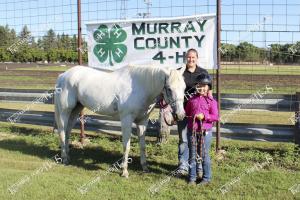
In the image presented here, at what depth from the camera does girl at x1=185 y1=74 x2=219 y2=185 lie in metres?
6.18

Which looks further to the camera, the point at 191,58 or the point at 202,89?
the point at 191,58

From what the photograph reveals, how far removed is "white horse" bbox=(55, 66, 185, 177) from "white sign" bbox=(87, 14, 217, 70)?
3.18 feet

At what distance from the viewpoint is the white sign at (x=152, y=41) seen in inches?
307

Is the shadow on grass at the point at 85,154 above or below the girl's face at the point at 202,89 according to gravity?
below

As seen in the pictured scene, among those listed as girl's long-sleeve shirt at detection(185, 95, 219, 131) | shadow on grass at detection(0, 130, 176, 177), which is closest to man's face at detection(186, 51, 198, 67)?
girl's long-sleeve shirt at detection(185, 95, 219, 131)

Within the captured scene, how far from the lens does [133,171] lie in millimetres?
7133

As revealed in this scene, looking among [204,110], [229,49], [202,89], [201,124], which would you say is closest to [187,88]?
[202,89]

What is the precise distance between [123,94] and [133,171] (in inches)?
51.0

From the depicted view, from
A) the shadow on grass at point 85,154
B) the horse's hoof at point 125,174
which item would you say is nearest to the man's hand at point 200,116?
the shadow on grass at point 85,154

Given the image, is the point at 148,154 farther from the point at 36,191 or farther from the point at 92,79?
the point at 36,191

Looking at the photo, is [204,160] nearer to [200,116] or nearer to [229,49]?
[200,116]

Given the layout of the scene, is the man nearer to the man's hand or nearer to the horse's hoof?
the man's hand

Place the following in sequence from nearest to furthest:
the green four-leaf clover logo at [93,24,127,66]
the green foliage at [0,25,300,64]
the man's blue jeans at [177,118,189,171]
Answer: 1. the man's blue jeans at [177,118,189,171]
2. the green foliage at [0,25,300,64]
3. the green four-leaf clover logo at [93,24,127,66]

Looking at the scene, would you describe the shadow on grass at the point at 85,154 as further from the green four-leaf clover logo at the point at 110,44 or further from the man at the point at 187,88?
the green four-leaf clover logo at the point at 110,44
